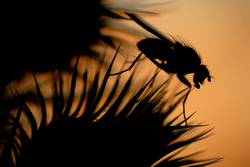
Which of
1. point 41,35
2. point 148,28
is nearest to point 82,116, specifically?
point 41,35

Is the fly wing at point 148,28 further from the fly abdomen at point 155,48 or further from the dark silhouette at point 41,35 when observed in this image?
the dark silhouette at point 41,35

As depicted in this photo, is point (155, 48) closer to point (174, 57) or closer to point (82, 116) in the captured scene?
point (174, 57)

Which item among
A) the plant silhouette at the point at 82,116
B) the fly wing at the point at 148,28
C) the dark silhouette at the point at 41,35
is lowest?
the plant silhouette at the point at 82,116

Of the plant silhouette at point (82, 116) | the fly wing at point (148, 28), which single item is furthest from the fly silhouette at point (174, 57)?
the plant silhouette at point (82, 116)

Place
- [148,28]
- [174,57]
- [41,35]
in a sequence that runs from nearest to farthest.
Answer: [41,35] → [148,28] → [174,57]

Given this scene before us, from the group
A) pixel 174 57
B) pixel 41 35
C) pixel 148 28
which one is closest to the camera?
pixel 41 35

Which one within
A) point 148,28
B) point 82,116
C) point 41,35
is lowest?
point 82,116

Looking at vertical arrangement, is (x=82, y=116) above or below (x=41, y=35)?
below
